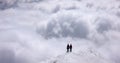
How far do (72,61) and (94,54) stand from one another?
10001 millimetres

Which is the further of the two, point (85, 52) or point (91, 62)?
point (85, 52)

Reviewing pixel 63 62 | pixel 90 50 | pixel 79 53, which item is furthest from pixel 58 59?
pixel 90 50

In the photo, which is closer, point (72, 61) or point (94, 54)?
point (72, 61)

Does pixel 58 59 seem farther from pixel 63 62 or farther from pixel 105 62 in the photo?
pixel 105 62

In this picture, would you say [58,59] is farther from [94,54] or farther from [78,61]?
[94,54]

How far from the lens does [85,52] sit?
70.8 meters

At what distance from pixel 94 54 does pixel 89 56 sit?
279 centimetres

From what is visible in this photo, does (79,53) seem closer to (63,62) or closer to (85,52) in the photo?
(85,52)

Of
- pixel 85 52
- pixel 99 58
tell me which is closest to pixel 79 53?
pixel 85 52

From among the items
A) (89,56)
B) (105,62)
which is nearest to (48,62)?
(89,56)

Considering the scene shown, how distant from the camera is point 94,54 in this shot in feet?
232

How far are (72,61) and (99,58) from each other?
9890 millimetres

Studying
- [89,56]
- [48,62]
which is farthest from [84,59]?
[48,62]

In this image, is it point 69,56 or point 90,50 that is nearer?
point 69,56
